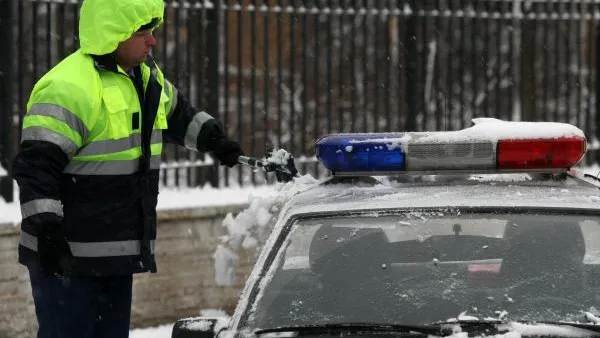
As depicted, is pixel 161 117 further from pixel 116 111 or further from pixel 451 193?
pixel 451 193

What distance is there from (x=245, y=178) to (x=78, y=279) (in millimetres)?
4202

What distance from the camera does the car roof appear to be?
14.2 feet

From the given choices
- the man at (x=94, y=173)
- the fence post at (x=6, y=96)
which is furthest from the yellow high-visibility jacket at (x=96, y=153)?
the fence post at (x=6, y=96)

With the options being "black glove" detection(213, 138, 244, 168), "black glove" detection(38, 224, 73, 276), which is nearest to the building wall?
"black glove" detection(213, 138, 244, 168)

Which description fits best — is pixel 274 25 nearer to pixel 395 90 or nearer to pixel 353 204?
pixel 395 90

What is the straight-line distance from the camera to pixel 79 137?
5.14 meters

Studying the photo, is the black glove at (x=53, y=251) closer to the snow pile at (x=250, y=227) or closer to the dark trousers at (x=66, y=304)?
the dark trousers at (x=66, y=304)

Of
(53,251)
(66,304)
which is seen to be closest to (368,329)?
(53,251)

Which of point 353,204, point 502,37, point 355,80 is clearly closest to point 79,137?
point 353,204

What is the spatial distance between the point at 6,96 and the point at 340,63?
2616 mm

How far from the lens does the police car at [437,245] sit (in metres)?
4.03

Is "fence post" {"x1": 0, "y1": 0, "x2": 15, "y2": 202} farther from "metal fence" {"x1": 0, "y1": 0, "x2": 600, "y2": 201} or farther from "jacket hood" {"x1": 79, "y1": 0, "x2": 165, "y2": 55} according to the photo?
"jacket hood" {"x1": 79, "y1": 0, "x2": 165, "y2": 55}

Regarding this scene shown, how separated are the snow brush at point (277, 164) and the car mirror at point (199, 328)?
157cm

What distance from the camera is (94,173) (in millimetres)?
5219
